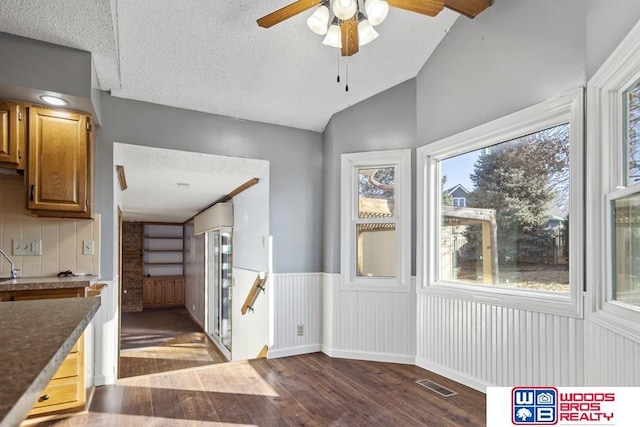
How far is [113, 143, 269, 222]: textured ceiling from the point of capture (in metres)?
3.54

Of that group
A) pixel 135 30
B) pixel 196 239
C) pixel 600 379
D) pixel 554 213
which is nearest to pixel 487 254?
pixel 554 213

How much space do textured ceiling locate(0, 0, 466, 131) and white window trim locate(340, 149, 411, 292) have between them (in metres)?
0.63

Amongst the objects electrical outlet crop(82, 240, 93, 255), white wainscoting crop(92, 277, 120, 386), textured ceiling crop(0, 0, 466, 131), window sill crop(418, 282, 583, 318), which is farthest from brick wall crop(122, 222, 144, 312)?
window sill crop(418, 282, 583, 318)

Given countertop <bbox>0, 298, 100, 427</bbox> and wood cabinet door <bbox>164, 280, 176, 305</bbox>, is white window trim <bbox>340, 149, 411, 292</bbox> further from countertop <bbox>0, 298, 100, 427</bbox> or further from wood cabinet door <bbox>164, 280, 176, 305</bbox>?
wood cabinet door <bbox>164, 280, 176, 305</bbox>

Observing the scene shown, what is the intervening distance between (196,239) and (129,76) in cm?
626

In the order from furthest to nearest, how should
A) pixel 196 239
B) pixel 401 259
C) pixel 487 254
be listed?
pixel 196 239 → pixel 401 259 → pixel 487 254

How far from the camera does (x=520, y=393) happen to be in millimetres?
2396

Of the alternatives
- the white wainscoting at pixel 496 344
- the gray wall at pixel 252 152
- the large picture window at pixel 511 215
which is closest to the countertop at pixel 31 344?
the gray wall at pixel 252 152

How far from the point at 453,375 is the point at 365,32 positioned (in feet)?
8.78

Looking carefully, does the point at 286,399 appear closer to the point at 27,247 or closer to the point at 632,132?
the point at 27,247

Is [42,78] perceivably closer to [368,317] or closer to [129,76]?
[129,76]

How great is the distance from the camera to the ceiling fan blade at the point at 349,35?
2.09 meters

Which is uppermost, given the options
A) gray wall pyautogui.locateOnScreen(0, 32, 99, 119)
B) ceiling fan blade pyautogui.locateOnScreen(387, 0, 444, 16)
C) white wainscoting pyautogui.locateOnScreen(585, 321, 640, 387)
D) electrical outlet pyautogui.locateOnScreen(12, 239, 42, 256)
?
ceiling fan blade pyautogui.locateOnScreen(387, 0, 444, 16)

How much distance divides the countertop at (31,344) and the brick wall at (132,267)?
9584 millimetres
